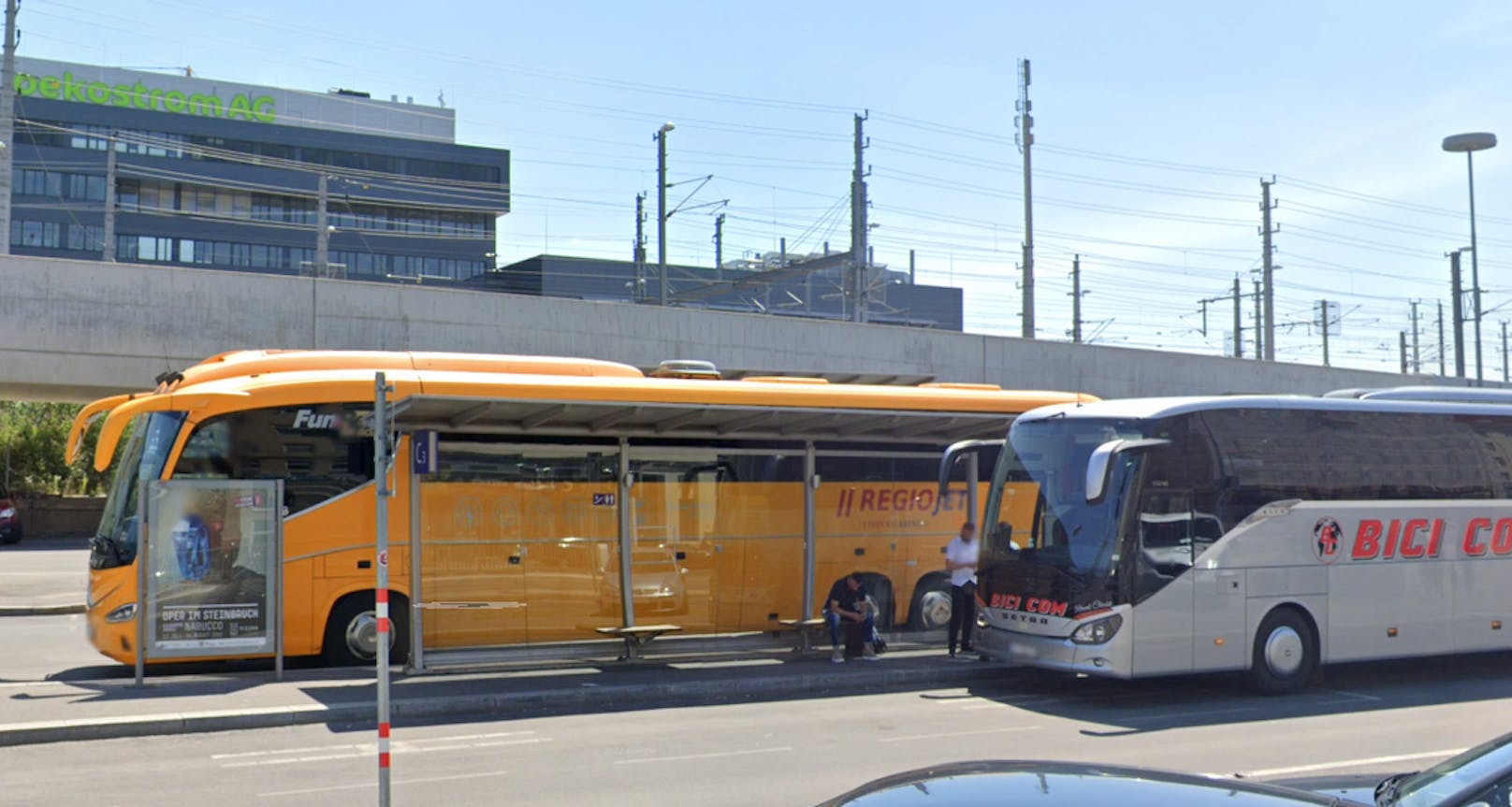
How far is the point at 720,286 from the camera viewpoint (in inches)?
1628

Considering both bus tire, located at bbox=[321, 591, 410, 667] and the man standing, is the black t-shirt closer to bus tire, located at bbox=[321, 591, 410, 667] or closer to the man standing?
the man standing

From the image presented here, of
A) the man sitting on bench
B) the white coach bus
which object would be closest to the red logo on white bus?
the white coach bus

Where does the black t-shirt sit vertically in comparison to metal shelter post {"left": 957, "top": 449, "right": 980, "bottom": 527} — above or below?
below

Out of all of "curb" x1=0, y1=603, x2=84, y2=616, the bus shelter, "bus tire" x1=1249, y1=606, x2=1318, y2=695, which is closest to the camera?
"bus tire" x1=1249, y1=606, x2=1318, y2=695

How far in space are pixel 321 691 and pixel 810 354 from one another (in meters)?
22.5

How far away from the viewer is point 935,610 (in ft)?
58.7

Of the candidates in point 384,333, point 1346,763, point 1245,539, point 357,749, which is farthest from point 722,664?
point 384,333

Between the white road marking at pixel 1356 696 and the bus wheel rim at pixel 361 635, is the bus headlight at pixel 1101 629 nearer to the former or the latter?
the white road marking at pixel 1356 696

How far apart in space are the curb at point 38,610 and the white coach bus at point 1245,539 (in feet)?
50.3

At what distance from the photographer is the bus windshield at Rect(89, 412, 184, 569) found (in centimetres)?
1456

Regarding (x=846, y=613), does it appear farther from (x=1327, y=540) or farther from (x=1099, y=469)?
(x=1327, y=540)

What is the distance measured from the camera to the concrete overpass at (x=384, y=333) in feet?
89.8

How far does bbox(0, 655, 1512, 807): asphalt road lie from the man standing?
162 cm

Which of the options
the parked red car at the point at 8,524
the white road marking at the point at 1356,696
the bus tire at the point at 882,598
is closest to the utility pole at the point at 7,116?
Answer: the parked red car at the point at 8,524
